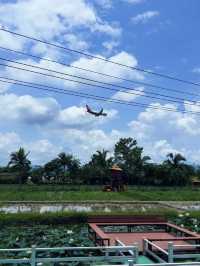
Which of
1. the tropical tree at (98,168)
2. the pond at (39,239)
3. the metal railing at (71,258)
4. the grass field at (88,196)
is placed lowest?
the pond at (39,239)

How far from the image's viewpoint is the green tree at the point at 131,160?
49344 millimetres

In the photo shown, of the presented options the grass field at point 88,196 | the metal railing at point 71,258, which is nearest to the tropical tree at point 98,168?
the grass field at point 88,196

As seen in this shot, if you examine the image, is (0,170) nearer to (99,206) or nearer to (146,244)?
(99,206)

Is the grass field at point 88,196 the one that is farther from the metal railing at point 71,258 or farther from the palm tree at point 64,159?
the metal railing at point 71,258

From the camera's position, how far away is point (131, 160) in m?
49.5

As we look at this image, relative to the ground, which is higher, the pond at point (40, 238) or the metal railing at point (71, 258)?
the metal railing at point (71, 258)

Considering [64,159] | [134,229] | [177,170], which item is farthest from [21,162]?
[134,229]

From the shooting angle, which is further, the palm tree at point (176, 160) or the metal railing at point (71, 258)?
the palm tree at point (176, 160)

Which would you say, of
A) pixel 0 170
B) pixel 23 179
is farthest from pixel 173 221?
pixel 0 170

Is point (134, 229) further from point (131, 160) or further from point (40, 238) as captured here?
point (131, 160)

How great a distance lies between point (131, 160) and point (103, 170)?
138 inches

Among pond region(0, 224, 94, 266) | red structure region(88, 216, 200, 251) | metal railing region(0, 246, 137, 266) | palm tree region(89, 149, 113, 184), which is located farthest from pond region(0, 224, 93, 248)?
palm tree region(89, 149, 113, 184)

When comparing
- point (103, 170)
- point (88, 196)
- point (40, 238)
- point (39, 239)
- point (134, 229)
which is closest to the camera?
point (39, 239)

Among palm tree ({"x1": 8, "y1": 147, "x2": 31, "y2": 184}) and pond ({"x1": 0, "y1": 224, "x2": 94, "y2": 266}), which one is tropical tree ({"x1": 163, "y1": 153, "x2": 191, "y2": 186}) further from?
pond ({"x1": 0, "y1": 224, "x2": 94, "y2": 266})
